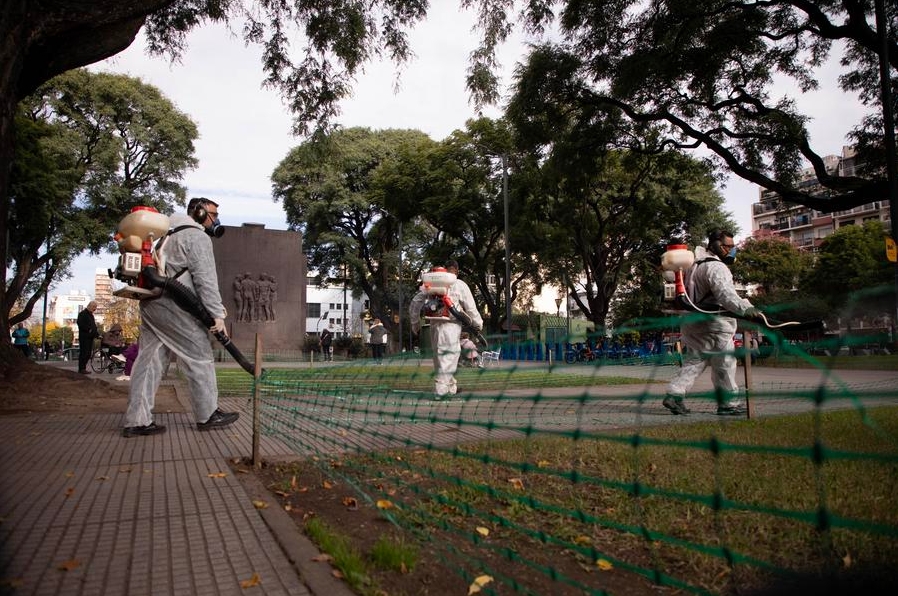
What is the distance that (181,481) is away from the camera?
411 centimetres

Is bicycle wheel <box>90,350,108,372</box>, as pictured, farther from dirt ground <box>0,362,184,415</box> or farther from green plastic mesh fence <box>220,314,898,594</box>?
green plastic mesh fence <box>220,314,898,594</box>

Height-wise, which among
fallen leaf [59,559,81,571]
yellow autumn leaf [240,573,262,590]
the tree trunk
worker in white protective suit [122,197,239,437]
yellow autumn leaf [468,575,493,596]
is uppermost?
the tree trunk

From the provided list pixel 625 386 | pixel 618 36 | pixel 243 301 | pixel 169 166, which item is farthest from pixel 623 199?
pixel 169 166

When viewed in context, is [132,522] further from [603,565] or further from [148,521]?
[603,565]

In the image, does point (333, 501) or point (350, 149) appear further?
point (350, 149)

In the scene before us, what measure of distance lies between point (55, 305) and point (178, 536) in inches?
6189

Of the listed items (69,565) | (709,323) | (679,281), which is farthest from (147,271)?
(709,323)

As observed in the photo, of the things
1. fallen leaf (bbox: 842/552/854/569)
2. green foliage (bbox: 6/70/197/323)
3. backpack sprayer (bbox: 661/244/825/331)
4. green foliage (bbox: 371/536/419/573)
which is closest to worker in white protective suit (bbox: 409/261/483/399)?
backpack sprayer (bbox: 661/244/825/331)

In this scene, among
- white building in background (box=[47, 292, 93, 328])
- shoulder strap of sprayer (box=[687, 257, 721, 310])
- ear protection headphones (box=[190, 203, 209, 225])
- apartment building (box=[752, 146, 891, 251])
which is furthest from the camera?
white building in background (box=[47, 292, 93, 328])

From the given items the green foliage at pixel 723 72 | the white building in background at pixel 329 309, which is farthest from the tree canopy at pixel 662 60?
the white building in background at pixel 329 309

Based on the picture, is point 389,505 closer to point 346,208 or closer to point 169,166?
point 169,166

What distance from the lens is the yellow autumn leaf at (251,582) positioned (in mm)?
2489

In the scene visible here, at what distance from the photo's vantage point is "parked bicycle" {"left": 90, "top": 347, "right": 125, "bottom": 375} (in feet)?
62.1

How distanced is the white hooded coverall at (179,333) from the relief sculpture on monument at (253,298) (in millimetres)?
20252
